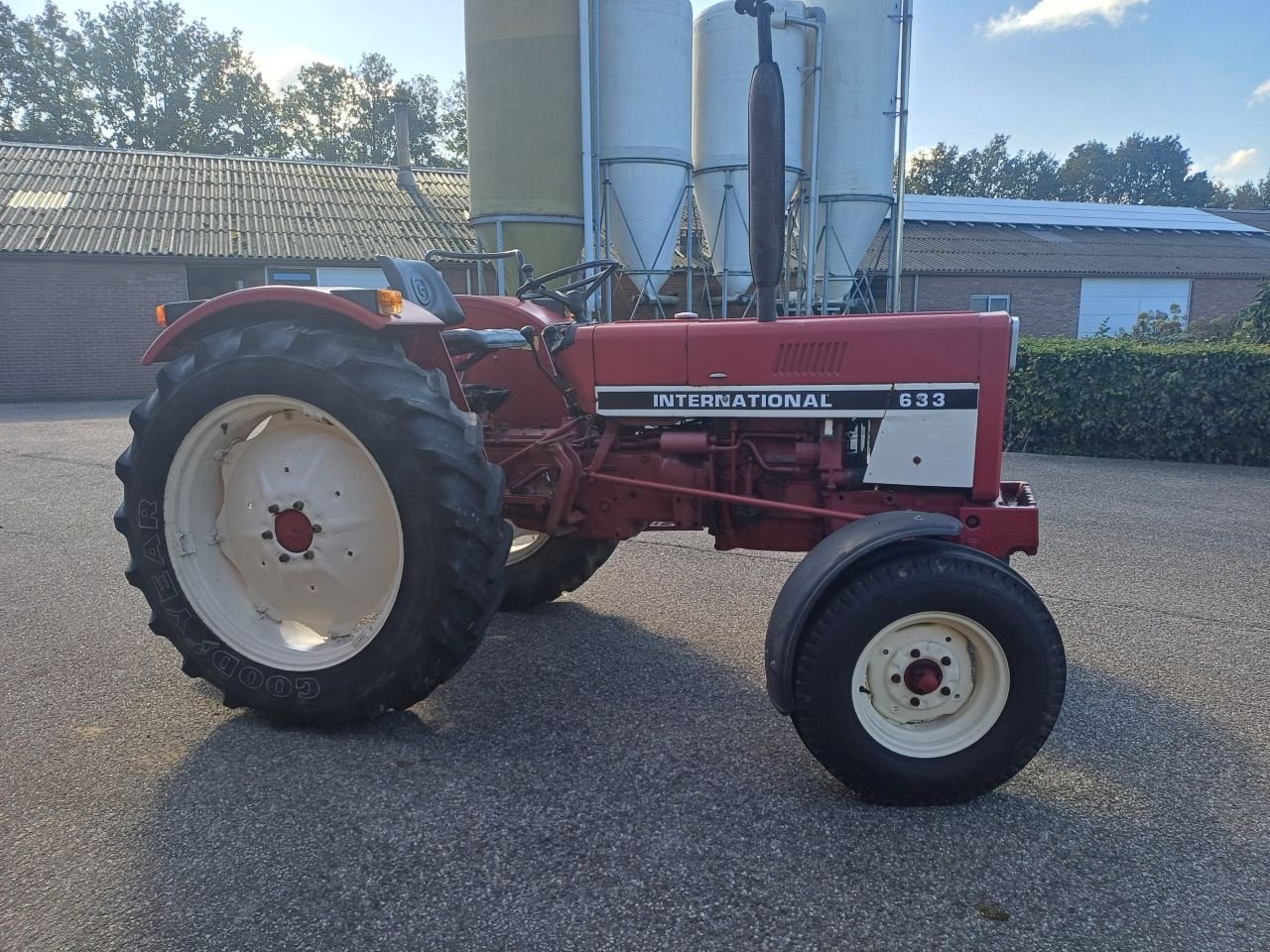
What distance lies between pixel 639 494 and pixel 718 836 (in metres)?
1.38

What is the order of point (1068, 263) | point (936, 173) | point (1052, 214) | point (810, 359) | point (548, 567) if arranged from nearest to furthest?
point (810, 359), point (548, 567), point (1068, 263), point (1052, 214), point (936, 173)

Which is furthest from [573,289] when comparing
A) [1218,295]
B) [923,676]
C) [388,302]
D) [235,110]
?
[235,110]

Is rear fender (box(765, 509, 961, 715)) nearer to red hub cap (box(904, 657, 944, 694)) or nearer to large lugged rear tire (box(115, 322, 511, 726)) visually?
red hub cap (box(904, 657, 944, 694))

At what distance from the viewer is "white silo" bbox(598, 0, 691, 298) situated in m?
8.50

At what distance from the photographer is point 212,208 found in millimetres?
16078

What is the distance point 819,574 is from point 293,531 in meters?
1.75

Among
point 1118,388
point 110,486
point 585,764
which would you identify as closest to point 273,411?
point 585,764

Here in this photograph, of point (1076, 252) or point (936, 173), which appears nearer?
point (1076, 252)

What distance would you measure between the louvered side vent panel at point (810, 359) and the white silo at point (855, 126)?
749 centimetres

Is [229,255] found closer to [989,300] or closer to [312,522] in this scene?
[312,522]

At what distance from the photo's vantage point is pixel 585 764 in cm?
268

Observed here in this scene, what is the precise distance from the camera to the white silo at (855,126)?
375 inches

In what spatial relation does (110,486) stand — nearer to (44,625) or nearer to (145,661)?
(44,625)

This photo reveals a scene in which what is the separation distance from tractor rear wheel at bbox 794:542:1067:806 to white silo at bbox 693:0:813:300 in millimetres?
7247
